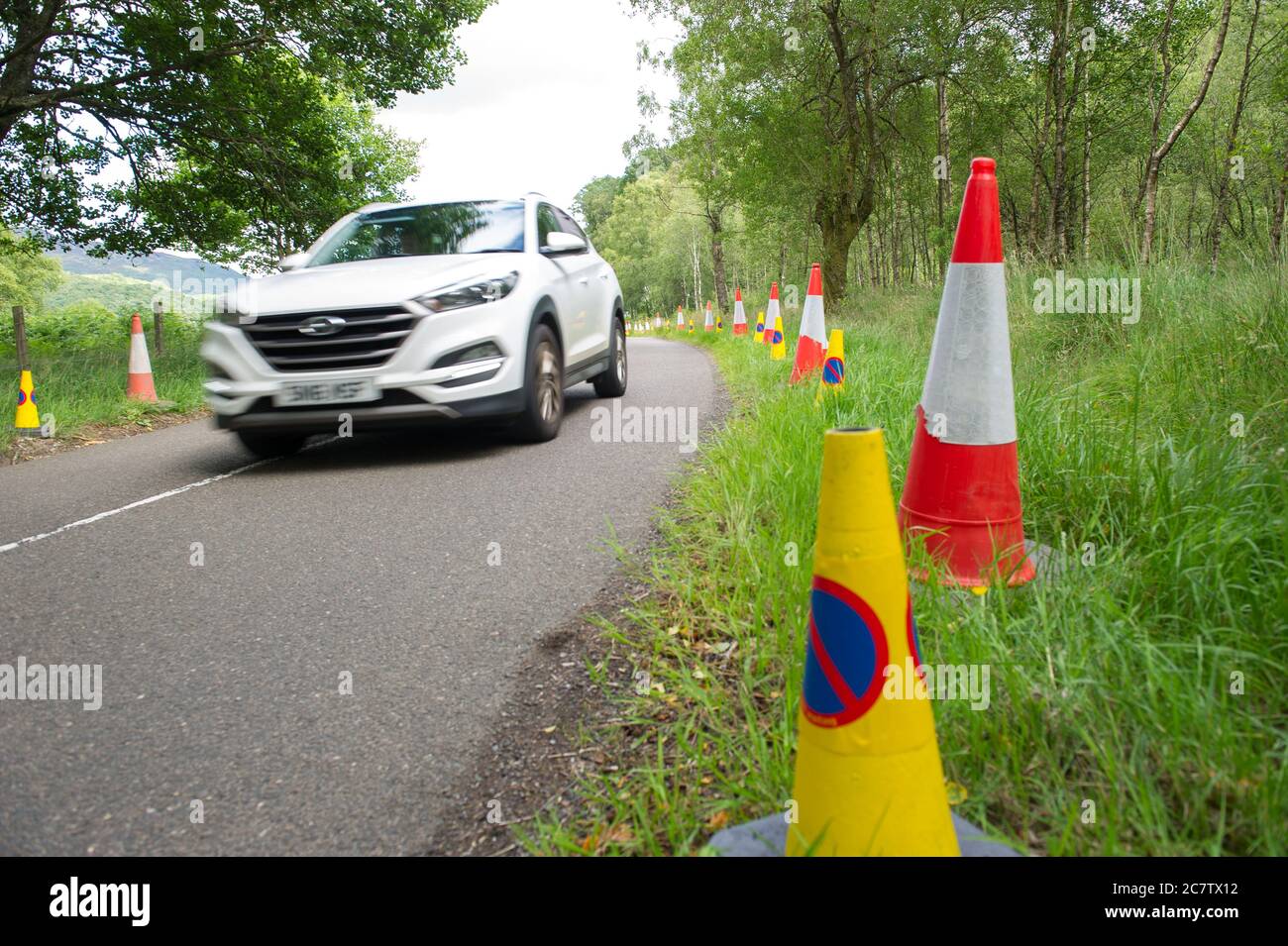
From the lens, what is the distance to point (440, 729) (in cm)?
231

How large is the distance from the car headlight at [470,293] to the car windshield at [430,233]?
26.3 inches

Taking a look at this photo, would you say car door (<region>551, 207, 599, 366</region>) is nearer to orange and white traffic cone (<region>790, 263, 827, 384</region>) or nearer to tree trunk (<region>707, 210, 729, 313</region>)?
orange and white traffic cone (<region>790, 263, 827, 384</region>)

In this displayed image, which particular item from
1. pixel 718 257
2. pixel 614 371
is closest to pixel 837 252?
pixel 614 371

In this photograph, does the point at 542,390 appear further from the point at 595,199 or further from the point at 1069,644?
the point at 595,199

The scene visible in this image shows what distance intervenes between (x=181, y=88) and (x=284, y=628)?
13.3 metres

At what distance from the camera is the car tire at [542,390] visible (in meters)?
6.08

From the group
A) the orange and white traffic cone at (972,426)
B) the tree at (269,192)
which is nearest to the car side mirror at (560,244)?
the orange and white traffic cone at (972,426)

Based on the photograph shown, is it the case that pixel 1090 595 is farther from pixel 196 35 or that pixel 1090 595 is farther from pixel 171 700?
pixel 196 35

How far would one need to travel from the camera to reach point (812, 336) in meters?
7.06

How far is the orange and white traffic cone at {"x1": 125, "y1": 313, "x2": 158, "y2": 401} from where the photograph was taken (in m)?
9.56

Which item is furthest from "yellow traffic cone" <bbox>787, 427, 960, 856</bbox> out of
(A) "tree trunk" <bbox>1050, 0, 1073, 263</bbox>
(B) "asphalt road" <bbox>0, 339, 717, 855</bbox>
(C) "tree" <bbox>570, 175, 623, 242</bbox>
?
(C) "tree" <bbox>570, 175, 623, 242</bbox>

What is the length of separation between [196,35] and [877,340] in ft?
36.1

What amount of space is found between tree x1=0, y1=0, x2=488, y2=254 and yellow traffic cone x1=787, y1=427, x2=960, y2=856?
47.1 feet
